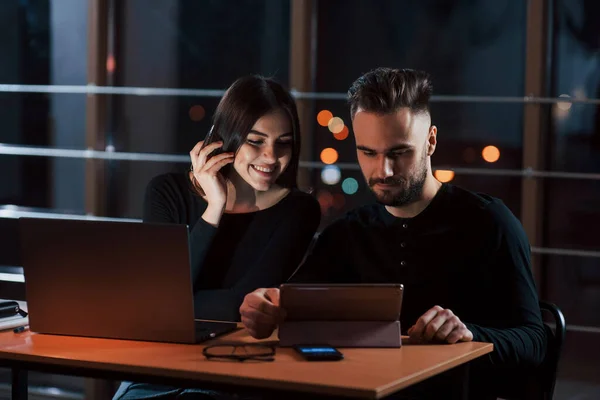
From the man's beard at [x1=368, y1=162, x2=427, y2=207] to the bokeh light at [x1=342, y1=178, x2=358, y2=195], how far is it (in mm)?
2737

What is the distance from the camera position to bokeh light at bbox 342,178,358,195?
5582 millimetres

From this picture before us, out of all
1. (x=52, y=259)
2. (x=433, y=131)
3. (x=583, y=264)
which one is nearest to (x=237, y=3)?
(x=583, y=264)

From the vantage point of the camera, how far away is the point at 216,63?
589cm

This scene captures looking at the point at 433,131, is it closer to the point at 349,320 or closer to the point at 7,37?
the point at 349,320

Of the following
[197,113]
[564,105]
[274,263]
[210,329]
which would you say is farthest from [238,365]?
[197,113]

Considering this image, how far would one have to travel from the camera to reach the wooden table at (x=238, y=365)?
6.72 feet

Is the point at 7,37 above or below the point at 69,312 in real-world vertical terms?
above

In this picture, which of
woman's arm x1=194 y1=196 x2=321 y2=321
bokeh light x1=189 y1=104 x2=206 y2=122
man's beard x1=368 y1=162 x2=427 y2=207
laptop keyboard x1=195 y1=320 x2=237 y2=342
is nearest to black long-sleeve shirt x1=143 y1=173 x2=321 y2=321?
woman's arm x1=194 y1=196 x2=321 y2=321

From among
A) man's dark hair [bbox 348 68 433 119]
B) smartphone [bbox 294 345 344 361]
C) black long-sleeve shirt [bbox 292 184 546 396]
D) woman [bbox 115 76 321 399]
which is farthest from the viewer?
woman [bbox 115 76 321 399]

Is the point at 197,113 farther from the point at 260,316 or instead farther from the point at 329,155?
the point at 260,316

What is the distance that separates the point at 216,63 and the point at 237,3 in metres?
0.35

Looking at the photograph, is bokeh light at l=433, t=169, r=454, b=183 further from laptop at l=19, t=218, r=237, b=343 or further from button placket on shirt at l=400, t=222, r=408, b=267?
laptop at l=19, t=218, r=237, b=343

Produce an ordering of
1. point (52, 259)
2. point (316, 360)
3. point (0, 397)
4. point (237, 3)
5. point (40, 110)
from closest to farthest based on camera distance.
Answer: point (316, 360) < point (52, 259) < point (0, 397) < point (237, 3) < point (40, 110)

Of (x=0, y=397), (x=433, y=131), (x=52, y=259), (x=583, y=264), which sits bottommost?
(x=0, y=397)
